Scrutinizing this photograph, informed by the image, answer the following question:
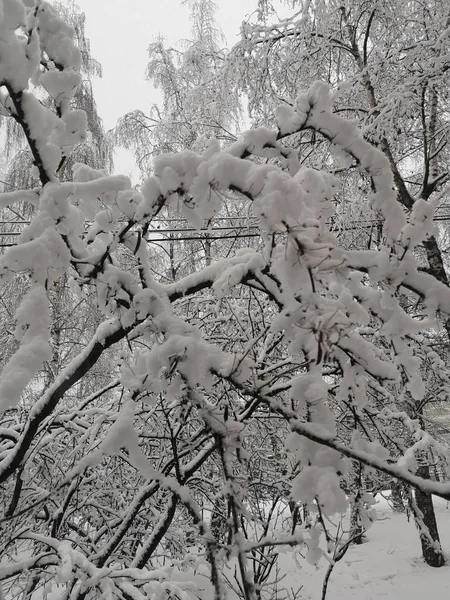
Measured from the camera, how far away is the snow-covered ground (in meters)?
5.92

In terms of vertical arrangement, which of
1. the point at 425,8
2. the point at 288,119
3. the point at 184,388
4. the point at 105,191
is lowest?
the point at 184,388

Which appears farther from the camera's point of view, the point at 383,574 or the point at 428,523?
the point at 383,574

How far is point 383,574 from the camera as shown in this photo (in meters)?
6.82

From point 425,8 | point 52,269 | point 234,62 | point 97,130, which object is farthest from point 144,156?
point 52,269

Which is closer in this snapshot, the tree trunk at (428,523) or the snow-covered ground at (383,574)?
the snow-covered ground at (383,574)

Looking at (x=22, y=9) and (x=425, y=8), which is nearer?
(x=22, y=9)

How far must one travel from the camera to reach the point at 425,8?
421cm

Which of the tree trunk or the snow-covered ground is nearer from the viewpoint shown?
the snow-covered ground

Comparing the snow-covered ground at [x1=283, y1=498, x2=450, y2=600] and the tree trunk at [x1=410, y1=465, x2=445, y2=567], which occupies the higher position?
the tree trunk at [x1=410, y1=465, x2=445, y2=567]

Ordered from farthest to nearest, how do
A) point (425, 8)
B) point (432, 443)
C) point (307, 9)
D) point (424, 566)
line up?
point (424, 566), point (307, 9), point (425, 8), point (432, 443)

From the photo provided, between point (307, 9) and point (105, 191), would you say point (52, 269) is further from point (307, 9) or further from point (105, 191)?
point (307, 9)

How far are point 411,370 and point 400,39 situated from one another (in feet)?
15.4

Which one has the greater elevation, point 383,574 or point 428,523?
point 428,523

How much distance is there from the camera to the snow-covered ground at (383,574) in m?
5.92
